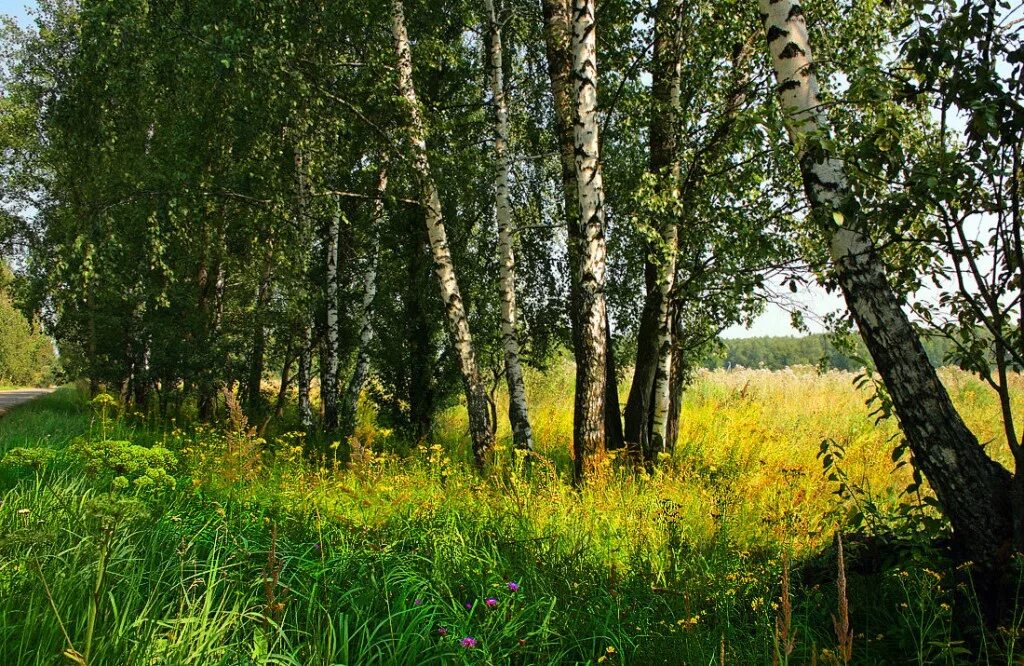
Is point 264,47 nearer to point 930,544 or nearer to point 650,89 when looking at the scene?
point 650,89

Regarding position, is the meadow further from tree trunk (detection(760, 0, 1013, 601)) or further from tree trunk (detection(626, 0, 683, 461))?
tree trunk (detection(626, 0, 683, 461))

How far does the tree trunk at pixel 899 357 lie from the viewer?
3291 millimetres

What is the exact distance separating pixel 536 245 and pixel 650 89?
11.0 feet

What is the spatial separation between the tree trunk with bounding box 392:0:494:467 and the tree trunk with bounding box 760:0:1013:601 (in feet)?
15.6

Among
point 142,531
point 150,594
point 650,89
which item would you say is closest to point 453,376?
point 650,89

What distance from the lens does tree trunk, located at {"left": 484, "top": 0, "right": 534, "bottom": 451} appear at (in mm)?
8102

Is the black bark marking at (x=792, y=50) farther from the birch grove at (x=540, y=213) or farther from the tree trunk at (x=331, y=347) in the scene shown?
the tree trunk at (x=331, y=347)

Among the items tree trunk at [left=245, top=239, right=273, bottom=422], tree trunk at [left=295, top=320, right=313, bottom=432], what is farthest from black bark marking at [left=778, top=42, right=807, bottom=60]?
tree trunk at [left=295, top=320, right=313, bottom=432]

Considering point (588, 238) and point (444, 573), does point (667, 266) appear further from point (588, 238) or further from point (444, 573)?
point (444, 573)

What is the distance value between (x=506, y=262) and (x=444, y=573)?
5.03m

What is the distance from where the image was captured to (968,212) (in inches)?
133

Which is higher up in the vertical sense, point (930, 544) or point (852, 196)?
point (852, 196)

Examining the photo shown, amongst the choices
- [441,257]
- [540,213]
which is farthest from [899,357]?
[540,213]

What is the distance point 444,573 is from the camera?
3604 millimetres
